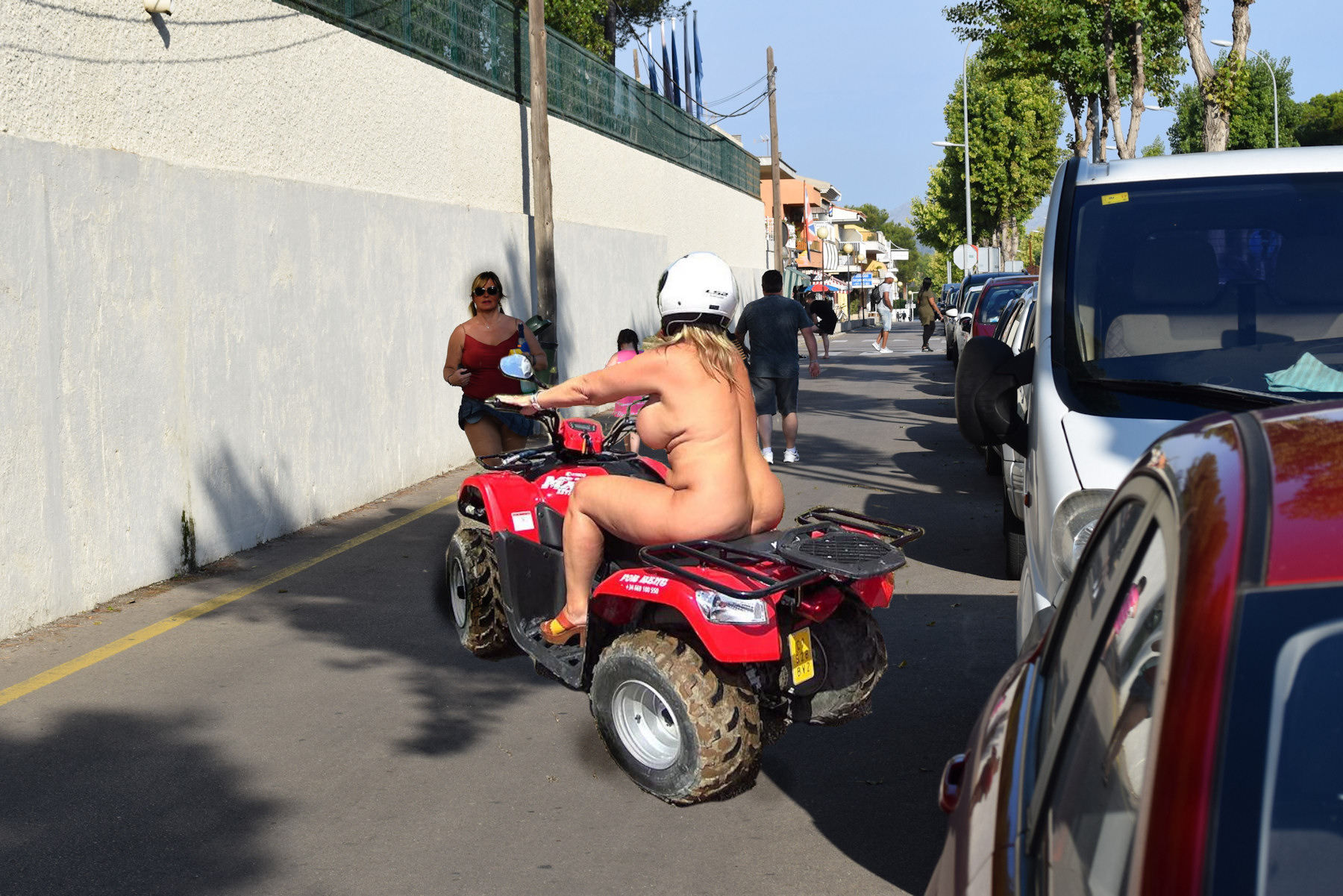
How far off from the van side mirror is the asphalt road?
122 cm

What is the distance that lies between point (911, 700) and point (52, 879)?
3349 millimetres

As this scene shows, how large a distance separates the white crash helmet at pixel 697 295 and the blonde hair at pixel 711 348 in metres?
0.04

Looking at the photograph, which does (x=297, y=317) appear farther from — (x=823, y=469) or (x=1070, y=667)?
(x=1070, y=667)

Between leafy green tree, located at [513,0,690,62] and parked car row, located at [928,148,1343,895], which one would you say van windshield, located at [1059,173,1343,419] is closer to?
parked car row, located at [928,148,1343,895]

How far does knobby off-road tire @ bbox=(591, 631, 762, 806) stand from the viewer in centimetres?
438

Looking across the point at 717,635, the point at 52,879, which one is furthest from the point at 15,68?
the point at 717,635

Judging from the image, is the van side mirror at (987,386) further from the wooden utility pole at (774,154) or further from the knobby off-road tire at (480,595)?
the wooden utility pole at (774,154)

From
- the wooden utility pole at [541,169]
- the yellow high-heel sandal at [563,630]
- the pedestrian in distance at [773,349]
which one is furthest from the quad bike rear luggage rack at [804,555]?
the wooden utility pole at [541,169]

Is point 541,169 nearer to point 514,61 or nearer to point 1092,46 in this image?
point 514,61

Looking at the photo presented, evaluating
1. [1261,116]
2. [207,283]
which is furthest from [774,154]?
[1261,116]

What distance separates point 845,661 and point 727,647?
2.19 ft

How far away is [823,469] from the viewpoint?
43.3 ft

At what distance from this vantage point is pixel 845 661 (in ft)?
15.7

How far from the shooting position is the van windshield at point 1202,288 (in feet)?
15.7
